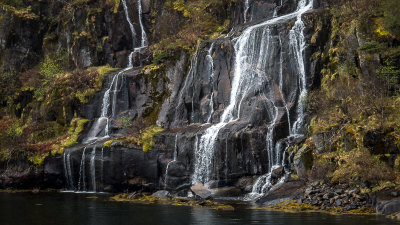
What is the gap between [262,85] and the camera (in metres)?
30.5

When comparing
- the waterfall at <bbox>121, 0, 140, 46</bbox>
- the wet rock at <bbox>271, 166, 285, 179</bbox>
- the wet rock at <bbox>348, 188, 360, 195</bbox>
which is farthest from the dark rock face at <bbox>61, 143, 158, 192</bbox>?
the waterfall at <bbox>121, 0, 140, 46</bbox>

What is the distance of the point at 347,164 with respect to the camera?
838 inches

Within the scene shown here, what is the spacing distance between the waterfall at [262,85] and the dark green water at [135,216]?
6.08 m

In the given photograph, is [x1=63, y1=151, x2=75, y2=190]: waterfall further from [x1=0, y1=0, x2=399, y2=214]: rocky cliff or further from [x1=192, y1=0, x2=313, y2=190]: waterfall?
[x1=192, y1=0, x2=313, y2=190]: waterfall

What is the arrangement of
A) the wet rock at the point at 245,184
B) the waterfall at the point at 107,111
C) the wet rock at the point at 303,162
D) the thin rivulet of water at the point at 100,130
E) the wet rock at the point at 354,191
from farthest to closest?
the waterfall at the point at 107,111 < the thin rivulet of water at the point at 100,130 < the wet rock at the point at 245,184 < the wet rock at the point at 303,162 < the wet rock at the point at 354,191

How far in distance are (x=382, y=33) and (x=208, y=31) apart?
17.6m

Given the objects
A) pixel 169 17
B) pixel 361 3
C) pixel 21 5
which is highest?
pixel 21 5

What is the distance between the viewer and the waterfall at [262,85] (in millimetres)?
27625

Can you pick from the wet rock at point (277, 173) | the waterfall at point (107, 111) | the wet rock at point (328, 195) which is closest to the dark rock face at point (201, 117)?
the wet rock at point (277, 173)

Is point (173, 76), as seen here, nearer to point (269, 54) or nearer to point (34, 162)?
point (269, 54)

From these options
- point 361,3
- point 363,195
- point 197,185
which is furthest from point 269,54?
point 363,195

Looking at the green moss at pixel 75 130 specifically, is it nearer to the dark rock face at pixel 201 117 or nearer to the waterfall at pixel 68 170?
the dark rock face at pixel 201 117

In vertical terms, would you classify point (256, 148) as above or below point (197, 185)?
above

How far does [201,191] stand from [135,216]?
650cm
